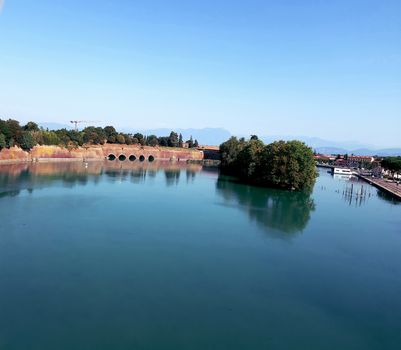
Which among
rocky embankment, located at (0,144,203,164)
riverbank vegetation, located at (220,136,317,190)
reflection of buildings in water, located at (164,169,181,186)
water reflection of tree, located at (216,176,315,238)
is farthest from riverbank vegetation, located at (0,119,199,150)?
riverbank vegetation, located at (220,136,317,190)

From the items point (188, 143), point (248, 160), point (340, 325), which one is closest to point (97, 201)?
point (340, 325)

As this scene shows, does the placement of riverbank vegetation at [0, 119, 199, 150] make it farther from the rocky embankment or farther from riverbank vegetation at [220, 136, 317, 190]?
riverbank vegetation at [220, 136, 317, 190]

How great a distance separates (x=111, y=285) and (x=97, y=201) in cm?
1615

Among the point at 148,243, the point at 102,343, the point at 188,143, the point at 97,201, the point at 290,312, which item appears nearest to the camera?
the point at 102,343

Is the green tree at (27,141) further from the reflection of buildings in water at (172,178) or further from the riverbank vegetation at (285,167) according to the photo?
the riverbank vegetation at (285,167)

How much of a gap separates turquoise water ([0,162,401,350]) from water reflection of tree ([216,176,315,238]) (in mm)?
248

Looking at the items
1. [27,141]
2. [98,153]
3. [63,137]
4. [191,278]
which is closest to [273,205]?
[191,278]

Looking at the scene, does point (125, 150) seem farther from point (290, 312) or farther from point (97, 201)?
point (290, 312)

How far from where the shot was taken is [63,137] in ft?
216

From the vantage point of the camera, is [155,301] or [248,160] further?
[248,160]

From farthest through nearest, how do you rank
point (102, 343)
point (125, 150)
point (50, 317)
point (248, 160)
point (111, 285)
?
point (125, 150) → point (248, 160) → point (111, 285) → point (50, 317) → point (102, 343)

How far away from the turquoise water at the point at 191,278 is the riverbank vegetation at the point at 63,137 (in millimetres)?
27422

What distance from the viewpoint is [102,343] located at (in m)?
9.27

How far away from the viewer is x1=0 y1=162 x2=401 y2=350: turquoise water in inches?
392
